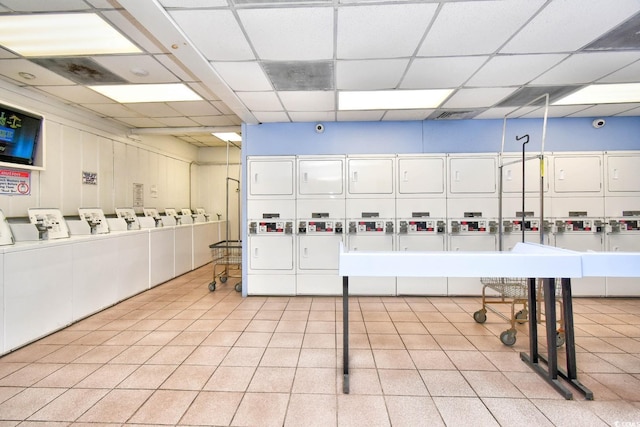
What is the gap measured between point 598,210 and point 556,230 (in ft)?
2.21

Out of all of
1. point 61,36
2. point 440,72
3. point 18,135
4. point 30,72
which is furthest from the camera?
point 18,135

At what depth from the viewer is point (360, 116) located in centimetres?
412

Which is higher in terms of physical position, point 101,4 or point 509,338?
point 101,4

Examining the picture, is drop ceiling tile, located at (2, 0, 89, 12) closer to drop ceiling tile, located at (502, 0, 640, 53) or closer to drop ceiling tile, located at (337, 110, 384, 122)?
drop ceiling tile, located at (337, 110, 384, 122)

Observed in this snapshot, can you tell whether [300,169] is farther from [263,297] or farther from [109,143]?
[109,143]

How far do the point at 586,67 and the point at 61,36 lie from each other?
4913 millimetres

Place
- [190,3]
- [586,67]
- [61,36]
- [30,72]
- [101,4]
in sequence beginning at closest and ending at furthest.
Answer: [190,3] < [101,4] < [61,36] < [586,67] < [30,72]

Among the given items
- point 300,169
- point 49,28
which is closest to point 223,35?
point 49,28

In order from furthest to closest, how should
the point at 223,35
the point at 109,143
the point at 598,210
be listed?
the point at 109,143, the point at 598,210, the point at 223,35

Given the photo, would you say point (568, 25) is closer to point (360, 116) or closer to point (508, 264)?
point (508, 264)

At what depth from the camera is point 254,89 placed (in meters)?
3.23

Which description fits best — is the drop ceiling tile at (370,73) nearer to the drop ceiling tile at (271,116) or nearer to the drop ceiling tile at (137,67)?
the drop ceiling tile at (271,116)

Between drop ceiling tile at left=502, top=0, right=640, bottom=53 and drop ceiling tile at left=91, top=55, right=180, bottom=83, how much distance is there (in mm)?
3347

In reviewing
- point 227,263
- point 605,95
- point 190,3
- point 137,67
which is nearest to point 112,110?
point 137,67
